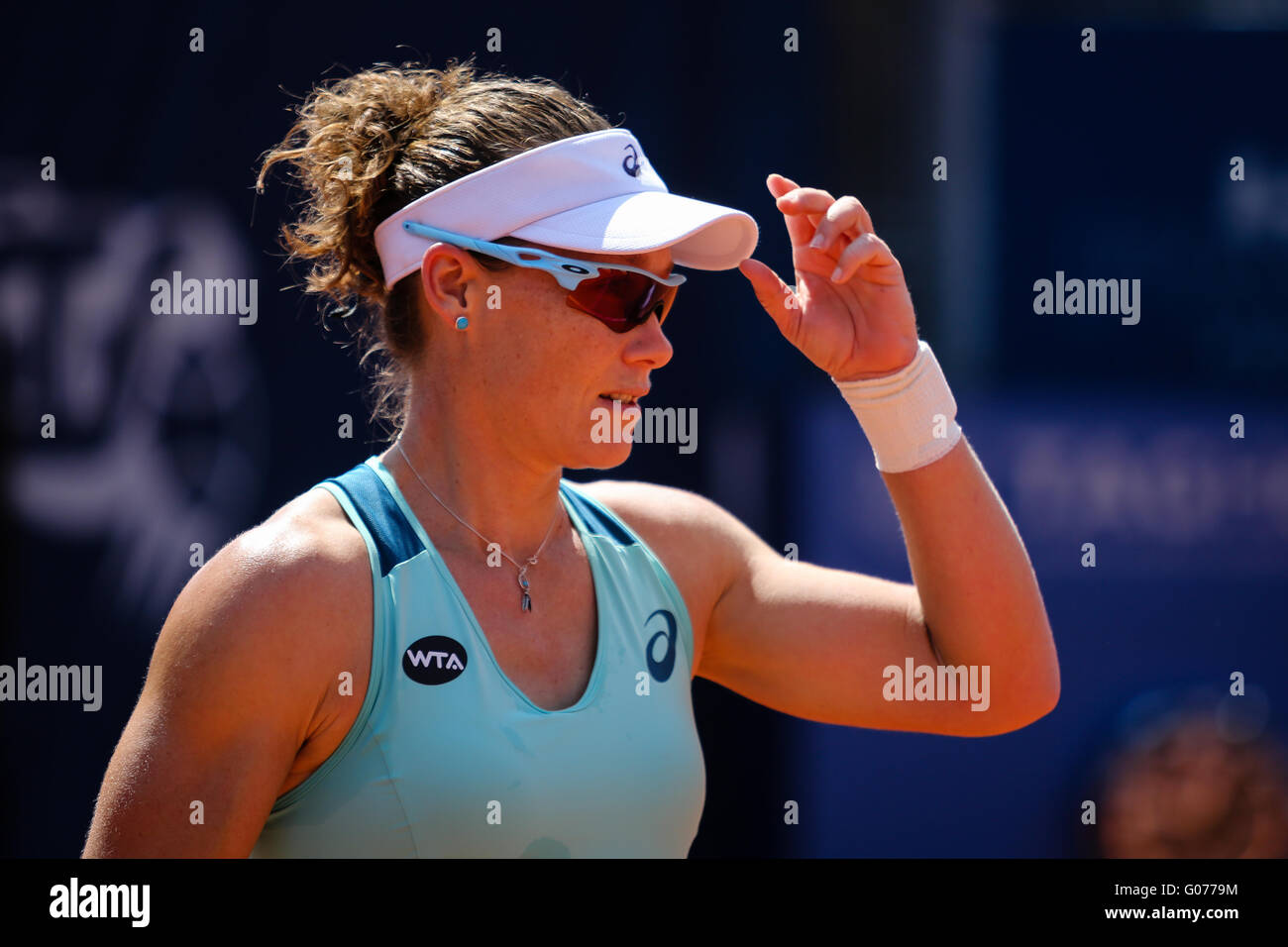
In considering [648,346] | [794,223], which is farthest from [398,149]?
[794,223]

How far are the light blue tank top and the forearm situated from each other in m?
0.46

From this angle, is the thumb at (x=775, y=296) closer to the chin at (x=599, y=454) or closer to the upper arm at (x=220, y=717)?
the chin at (x=599, y=454)

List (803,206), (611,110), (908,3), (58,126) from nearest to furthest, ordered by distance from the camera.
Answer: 1. (803,206)
2. (58,126)
3. (611,110)
4. (908,3)

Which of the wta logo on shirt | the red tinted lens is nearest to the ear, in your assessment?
the red tinted lens

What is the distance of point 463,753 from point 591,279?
2.31ft

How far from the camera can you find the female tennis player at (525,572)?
164cm

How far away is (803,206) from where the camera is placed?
196cm

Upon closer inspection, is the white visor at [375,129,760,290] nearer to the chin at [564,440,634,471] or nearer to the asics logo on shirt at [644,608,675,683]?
the chin at [564,440,634,471]

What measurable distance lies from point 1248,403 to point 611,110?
6.65 ft

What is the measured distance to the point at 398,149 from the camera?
1979 mm

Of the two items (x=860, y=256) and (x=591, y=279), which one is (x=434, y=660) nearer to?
(x=591, y=279)
